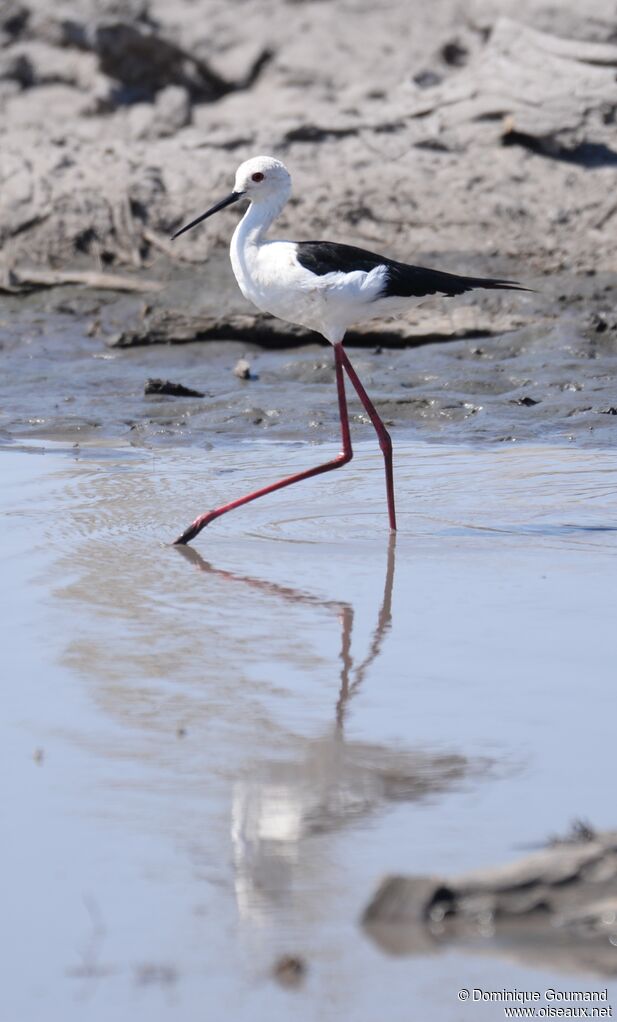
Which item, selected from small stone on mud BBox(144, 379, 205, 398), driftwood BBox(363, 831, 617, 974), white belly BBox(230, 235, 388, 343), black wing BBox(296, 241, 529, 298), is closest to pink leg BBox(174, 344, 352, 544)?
white belly BBox(230, 235, 388, 343)

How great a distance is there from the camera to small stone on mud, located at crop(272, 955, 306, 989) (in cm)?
226

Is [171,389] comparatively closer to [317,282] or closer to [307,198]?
[307,198]

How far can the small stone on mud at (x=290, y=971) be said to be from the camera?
7.41ft

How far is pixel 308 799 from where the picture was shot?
2.91 metres

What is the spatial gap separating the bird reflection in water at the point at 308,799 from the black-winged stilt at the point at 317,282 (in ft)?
6.31

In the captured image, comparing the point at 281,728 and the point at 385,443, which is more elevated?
the point at 281,728

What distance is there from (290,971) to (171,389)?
5.13 meters

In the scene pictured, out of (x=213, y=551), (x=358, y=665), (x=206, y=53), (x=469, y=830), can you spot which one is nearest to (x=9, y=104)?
(x=206, y=53)

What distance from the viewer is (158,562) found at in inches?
187

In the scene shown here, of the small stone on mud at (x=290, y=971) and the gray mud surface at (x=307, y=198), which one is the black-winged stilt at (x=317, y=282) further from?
the small stone on mud at (x=290, y=971)

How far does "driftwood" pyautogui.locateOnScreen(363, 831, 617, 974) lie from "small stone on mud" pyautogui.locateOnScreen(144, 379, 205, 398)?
5035 mm

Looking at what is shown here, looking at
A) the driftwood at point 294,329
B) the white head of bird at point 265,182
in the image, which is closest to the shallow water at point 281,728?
the white head of bird at point 265,182

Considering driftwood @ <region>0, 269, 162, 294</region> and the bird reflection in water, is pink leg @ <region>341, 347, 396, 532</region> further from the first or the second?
driftwood @ <region>0, 269, 162, 294</region>

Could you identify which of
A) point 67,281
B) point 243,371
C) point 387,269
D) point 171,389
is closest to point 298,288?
point 387,269
